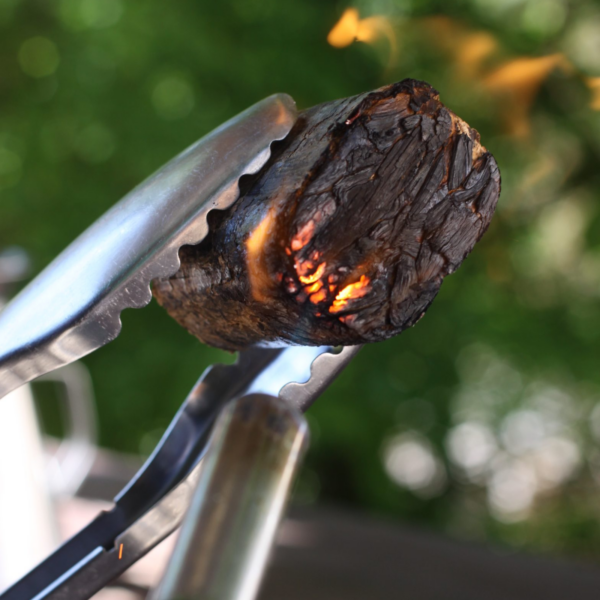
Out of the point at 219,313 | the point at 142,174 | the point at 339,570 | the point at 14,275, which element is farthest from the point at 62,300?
the point at 142,174

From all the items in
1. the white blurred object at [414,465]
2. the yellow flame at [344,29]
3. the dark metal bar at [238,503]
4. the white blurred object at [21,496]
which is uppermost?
the white blurred object at [414,465]

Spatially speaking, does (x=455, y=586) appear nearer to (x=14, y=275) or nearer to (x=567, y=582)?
(x=567, y=582)

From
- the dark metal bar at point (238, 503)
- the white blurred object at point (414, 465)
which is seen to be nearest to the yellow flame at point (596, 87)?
the dark metal bar at point (238, 503)

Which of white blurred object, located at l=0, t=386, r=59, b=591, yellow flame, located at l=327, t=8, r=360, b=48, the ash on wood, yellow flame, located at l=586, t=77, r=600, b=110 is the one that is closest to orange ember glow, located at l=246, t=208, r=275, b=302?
the ash on wood

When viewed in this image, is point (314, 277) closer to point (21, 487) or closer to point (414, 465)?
point (21, 487)

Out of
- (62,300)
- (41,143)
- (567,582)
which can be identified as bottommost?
(62,300)

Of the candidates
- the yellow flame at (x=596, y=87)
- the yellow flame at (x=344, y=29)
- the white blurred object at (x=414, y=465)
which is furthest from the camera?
the white blurred object at (x=414, y=465)

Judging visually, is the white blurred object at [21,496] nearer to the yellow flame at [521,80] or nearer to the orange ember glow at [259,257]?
the orange ember glow at [259,257]
